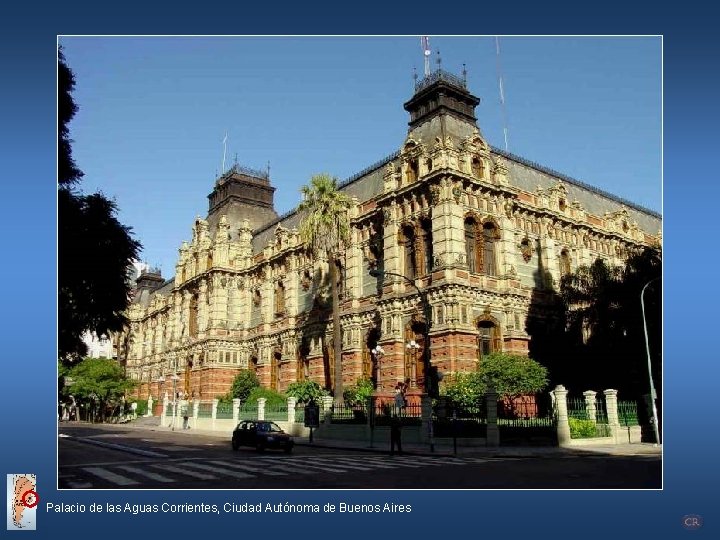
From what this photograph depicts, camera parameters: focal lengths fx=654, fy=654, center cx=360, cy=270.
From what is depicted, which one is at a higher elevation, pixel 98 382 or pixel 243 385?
pixel 243 385

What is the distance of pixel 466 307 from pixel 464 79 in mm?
17818

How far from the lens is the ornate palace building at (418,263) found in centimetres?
3769

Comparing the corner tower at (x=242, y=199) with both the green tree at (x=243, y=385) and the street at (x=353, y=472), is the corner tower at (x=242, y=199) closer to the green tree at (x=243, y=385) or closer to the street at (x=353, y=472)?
the green tree at (x=243, y=385)

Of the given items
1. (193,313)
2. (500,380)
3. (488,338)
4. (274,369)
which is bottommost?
(274,369)

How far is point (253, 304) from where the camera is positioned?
59094mm

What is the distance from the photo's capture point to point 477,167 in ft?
134

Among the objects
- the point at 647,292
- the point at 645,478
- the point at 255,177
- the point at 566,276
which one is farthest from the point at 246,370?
the point at 645,478

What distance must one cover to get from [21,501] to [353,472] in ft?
28.9

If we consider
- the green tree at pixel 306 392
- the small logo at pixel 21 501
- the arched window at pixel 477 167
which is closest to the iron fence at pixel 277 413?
the green tree at pixel 306 392

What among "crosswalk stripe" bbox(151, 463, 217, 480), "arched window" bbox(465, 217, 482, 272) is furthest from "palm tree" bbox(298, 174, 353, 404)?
"crosswalk stripe" bbox(151, 463, 217, 480)

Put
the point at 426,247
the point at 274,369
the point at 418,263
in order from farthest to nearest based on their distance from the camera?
the point at 274,369 < the point at 426,247 < the point at 418,263

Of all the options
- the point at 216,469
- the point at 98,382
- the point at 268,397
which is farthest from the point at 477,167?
the point at 98,382

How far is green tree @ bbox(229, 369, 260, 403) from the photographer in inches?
2071

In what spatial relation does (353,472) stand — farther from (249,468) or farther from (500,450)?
(500,450)
